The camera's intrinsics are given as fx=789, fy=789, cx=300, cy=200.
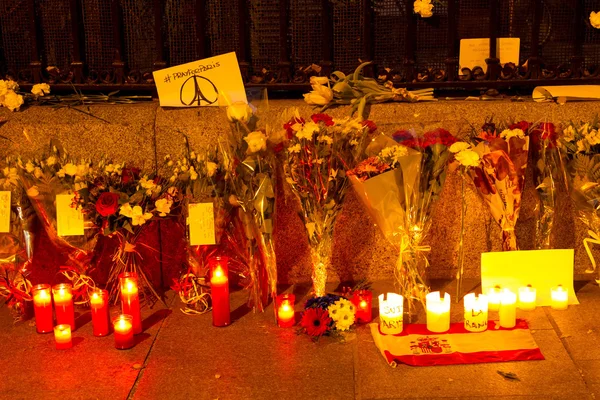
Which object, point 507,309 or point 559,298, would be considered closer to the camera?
point 507,309

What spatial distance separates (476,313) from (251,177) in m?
1.25

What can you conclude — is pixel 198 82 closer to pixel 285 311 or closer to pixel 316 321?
pixel 285 311

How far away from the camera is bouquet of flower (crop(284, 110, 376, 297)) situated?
12.3 ft

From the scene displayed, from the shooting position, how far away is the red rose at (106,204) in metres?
3.77

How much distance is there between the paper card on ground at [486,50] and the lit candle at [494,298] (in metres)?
1.49

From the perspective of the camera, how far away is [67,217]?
3.90 meters

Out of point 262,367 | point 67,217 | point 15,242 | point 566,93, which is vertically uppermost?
point 566,93

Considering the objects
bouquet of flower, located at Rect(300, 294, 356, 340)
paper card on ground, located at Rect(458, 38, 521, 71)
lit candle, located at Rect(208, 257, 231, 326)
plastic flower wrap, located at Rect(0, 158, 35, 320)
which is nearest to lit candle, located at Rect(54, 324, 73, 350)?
plastic flower wrap, located at Rect(0, 158, 35, 320)

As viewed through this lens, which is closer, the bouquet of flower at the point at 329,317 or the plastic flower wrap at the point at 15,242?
the bouquet of flower at the point at 329,317

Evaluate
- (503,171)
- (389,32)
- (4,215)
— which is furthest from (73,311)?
(389,32)

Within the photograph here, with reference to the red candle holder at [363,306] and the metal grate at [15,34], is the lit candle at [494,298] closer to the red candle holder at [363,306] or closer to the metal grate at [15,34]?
the red candle holder at [363,306]

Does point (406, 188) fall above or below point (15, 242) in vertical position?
above

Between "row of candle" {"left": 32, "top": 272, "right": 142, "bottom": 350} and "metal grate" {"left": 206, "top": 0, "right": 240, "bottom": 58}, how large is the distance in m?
1.62

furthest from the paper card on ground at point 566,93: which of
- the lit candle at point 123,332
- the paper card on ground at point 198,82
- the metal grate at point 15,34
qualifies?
→ the metal grate at point 15,34
